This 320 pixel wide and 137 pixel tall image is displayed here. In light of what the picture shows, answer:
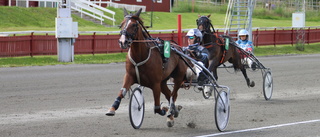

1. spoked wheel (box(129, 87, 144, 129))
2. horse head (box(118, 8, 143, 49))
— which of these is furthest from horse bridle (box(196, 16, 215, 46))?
horse head (box(118, 8, 143, 49))

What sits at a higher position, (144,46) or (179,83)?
(144,46)

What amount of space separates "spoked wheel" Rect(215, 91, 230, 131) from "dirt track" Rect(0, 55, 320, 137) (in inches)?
4.6

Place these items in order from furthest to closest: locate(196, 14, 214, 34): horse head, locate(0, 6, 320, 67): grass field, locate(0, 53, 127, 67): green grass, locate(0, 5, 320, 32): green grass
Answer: locate(0, 5, 320, 32): green grass < locate(0, 6, 320, 67): grass field < locate(0, 53, 127, 67): green grass < locate(196, 14, 214, 34): horse head

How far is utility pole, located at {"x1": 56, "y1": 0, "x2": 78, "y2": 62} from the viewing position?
21734 mm

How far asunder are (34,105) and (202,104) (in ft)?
10.1

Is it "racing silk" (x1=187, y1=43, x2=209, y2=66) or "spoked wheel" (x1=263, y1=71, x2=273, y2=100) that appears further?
"spoked wheel" (x1=263, y1=71, x2=273, y2=100)

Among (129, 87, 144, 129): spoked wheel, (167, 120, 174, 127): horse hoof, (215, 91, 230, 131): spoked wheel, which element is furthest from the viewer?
(167, 120, 174, 127): horse hoof

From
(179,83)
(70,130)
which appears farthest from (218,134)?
(70,130)

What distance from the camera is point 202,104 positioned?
1194 centimetres

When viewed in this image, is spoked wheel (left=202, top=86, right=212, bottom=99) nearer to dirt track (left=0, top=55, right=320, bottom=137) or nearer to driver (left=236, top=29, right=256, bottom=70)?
dirt track (left=0, top=55, right=320, bottom=137)

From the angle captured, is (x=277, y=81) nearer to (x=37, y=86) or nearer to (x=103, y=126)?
(x=37, y=86)

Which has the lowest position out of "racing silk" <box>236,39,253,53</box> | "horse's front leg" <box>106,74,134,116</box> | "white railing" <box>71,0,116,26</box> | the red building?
"horse's front leg" <box>106,74,134,116</box>

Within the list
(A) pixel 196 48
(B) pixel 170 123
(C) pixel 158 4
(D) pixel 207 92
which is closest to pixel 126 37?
(B) pixel 170 123

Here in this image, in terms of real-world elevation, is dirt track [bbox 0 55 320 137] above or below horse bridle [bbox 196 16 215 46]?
below
